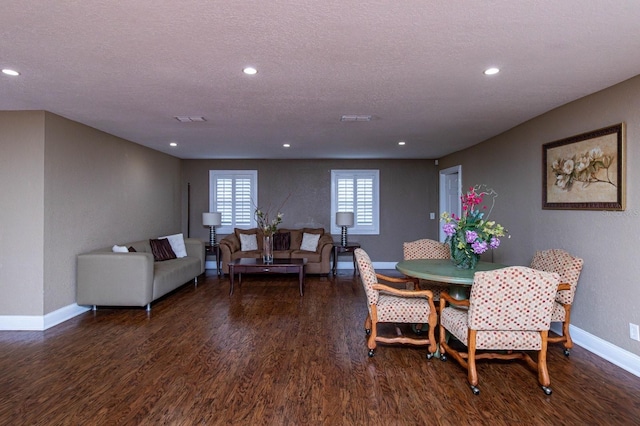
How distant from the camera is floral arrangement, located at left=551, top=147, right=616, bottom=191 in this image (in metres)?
3.37

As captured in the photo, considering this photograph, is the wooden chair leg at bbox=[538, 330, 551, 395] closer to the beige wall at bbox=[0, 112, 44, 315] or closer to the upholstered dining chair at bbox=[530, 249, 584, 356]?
the upholstered dining chair at bbox=[530, 249, 584, 356]

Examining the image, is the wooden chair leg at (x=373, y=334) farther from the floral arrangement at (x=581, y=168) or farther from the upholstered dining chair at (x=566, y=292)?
the floral arrangement at (x=581, y=168)

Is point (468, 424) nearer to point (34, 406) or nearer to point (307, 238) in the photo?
point (34, 406)

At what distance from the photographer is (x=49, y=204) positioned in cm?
419

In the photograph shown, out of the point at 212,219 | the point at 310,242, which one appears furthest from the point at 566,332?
the point at 212,219

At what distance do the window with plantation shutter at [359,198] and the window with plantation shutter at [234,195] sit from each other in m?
1.75

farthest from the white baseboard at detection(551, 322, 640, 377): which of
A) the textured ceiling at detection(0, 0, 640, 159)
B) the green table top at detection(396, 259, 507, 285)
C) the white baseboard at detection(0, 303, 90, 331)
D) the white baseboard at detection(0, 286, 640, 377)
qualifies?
the white baseboard at detection(0, 303, 90, 331)

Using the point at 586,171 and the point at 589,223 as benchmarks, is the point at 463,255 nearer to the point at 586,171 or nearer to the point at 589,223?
the point at 589,223

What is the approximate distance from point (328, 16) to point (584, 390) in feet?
10.1

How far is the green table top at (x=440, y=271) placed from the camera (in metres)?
3.13

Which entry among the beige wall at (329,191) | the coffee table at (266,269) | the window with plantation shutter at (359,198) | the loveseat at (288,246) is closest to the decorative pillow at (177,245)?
the loveseat at (288,246)

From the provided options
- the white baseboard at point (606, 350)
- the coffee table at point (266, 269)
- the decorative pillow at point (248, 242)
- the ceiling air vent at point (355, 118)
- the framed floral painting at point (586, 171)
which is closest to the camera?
the white baseboard at point (606, 350)

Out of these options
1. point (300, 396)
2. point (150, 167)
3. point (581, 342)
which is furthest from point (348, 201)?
point (300, 396)

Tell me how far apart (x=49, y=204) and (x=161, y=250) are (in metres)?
2.20
